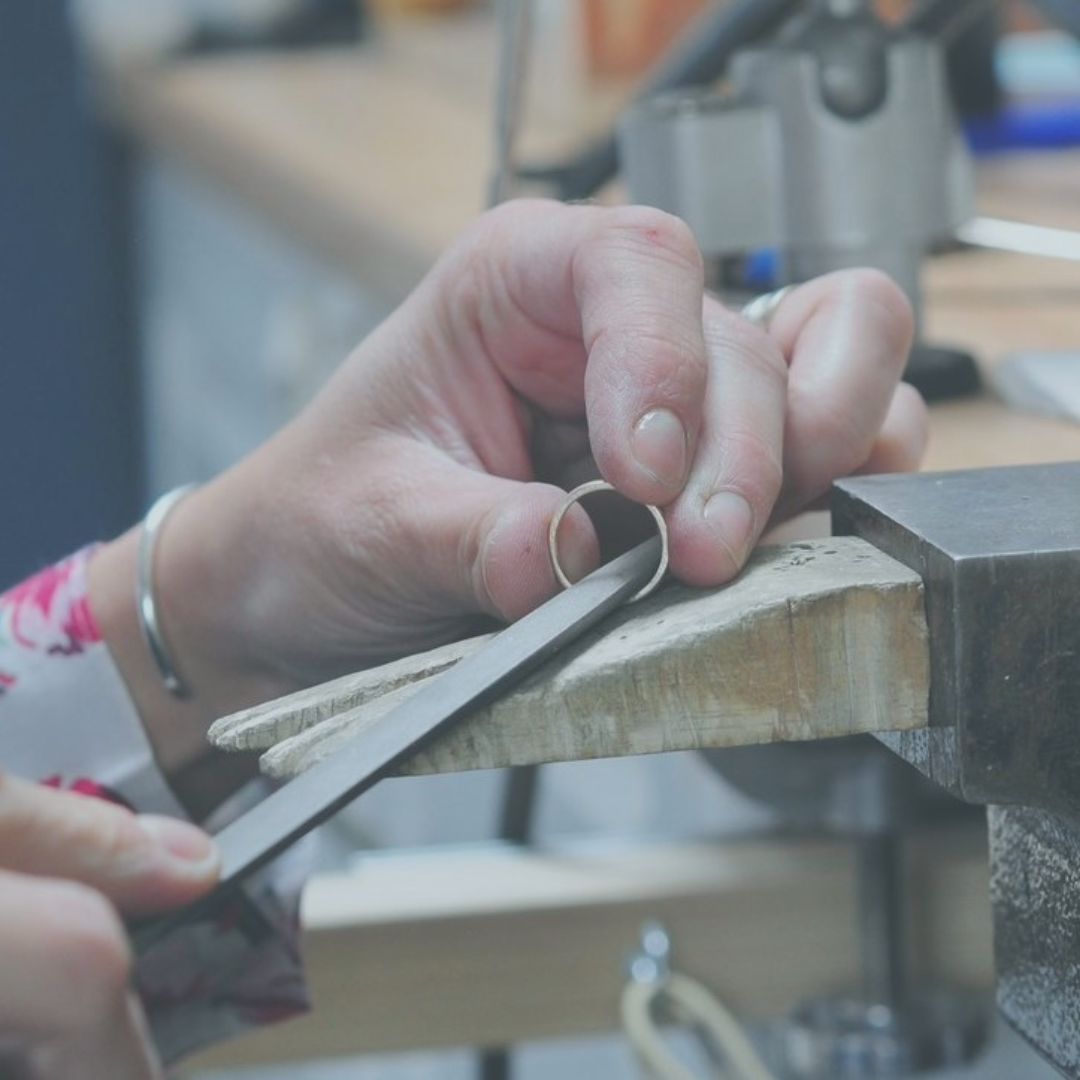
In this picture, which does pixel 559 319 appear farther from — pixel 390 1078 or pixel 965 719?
pixel 390 1078

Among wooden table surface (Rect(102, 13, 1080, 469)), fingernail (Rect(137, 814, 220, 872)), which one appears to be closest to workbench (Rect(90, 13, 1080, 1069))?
wooden table surface (Rect(102, 13, 1080, 469))

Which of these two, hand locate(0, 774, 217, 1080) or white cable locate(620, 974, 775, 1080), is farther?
white cable locate(620, 974, 775, 1080)

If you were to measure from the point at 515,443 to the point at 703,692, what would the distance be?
21cm

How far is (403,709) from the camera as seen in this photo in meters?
0.39

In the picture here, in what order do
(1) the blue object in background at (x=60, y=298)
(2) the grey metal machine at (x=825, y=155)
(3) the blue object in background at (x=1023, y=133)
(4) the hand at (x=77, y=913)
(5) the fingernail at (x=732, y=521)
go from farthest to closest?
(1) the blue object in background at (x=60, y=298)
(3) the blue object in background at (x=1023, y=133)
(2) the grey metal machine at (x=825, y=155)
(5) the fingernail at (x=732, y=521)
(4) the hand at (x=77, y=913)

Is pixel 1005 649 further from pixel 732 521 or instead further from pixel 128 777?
pixel 128 777

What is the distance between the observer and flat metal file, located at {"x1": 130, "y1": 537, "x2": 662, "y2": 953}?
0.36 m

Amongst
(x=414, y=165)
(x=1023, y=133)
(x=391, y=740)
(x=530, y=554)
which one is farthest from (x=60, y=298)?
(x=391, y=740)

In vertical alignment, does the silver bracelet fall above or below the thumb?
below

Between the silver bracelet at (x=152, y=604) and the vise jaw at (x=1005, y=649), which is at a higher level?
the vise jaw at (x=1005, y=649)

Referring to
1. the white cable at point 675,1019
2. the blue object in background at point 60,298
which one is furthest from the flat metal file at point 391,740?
the blue object in background at point 60,298

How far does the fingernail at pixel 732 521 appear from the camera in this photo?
1.49 feet

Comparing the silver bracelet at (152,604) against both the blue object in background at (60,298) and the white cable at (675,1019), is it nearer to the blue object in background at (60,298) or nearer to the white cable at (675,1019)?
the white cable at (675,1019)

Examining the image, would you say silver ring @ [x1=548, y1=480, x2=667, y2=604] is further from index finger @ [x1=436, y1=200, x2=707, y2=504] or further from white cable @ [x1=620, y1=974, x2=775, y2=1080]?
white cable @ [x1=620, y1=974, x2=775, y2=1080]
